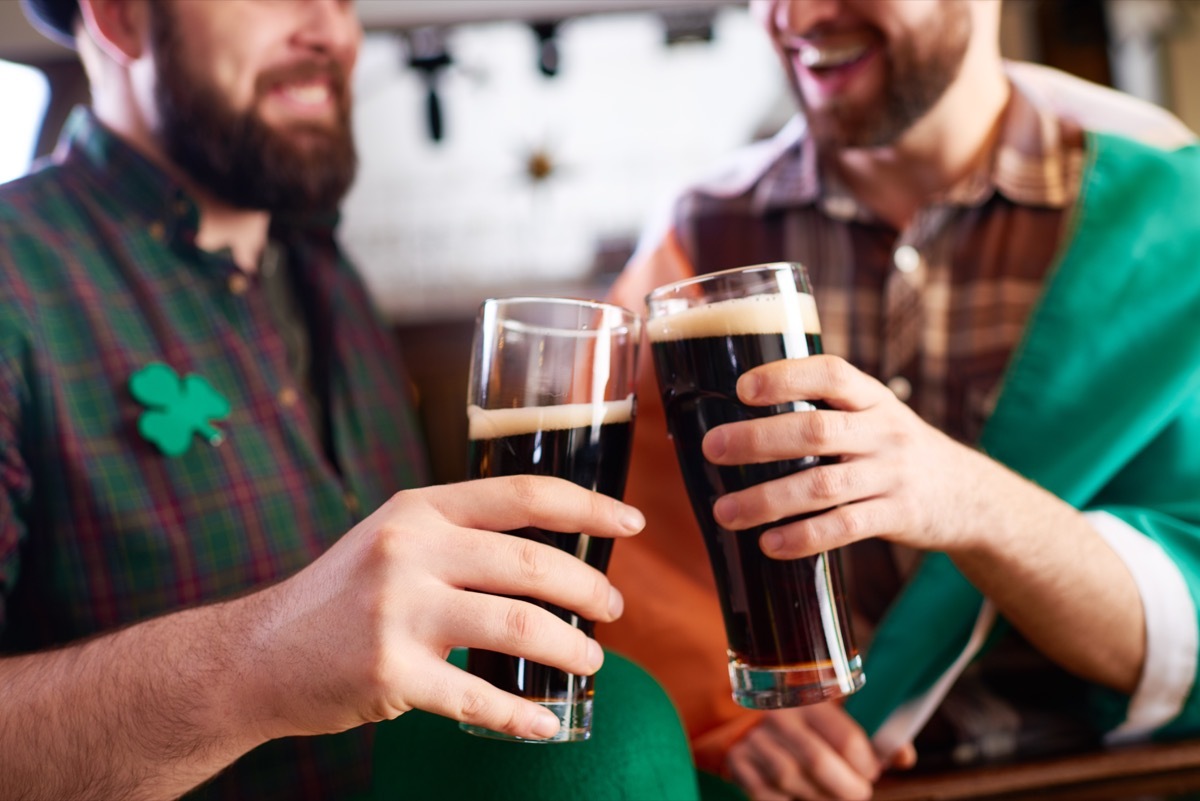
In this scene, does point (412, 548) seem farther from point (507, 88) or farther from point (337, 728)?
point (507, 88)

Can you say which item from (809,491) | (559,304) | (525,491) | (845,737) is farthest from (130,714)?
(845,737)

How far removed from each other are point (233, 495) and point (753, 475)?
2.73 feet

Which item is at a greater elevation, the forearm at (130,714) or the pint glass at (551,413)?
the pint glass at (551,413)

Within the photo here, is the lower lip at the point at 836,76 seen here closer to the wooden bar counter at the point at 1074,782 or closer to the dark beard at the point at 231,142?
the dark beard at the point at 231,142

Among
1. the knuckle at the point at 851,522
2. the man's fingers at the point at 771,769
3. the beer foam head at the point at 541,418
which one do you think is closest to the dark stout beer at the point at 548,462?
the beer foam head at the point at 541,418

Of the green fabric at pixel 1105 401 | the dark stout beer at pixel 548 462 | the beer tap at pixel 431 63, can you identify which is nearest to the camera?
the dark stout beer at pixel 548 462

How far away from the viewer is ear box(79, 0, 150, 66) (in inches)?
60.4

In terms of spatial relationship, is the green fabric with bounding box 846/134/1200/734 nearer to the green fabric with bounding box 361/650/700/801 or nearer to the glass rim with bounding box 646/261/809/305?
the green fabric with bounding box 361/650/700/801

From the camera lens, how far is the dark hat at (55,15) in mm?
1582

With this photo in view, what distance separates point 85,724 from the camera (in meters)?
0.91

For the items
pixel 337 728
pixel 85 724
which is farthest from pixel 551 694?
pixel 85 724

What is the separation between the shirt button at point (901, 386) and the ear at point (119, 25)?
4.50 feet

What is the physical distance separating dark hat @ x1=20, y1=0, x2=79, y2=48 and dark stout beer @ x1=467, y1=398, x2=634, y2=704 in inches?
49.4

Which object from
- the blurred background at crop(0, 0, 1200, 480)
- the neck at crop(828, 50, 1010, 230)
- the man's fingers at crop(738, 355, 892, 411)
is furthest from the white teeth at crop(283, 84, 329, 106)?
the blurred background at crop(0, 0, 1200, 480)
